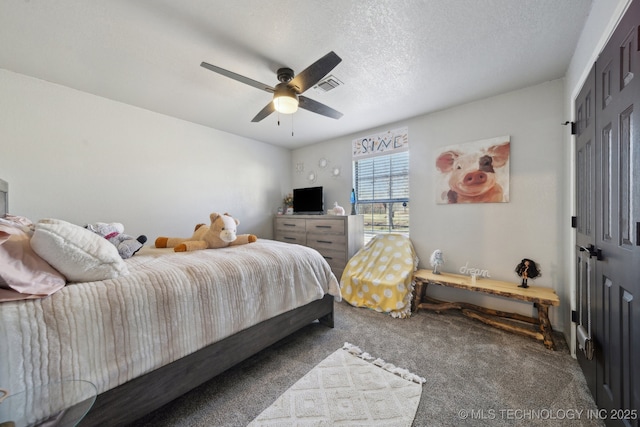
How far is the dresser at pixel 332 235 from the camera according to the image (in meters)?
3.29

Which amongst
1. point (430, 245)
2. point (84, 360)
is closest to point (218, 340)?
point (84, 360)

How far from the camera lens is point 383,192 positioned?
3504 millimetres

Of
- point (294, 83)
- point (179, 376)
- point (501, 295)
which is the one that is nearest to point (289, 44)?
point (294, 83)

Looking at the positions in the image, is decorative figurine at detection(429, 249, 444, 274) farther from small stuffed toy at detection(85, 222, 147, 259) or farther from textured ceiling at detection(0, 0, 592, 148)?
small stuffed toy at detection(85, 222, 147, 259)

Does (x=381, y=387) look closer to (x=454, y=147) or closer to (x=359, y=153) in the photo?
(x=454, y=147)

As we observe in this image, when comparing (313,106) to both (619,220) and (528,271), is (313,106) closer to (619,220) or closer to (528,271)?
(619,220)

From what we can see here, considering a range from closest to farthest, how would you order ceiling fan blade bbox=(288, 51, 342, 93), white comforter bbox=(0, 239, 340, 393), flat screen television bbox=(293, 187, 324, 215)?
1. white comforter bbox=(0, 239, 340, 393)
2. ceiling fan blade bbox=(288, 51, 342, 93)
3. flat screen television bbox=(293, 187, 324, 215)

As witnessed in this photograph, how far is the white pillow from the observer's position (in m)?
1.12

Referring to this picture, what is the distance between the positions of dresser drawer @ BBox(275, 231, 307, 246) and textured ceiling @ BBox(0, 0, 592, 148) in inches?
82.1

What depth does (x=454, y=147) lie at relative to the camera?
279 cm

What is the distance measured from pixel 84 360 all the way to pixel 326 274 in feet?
5.42

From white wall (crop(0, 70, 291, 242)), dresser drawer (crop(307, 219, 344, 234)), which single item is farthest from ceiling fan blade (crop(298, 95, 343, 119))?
white wall (crop(0, 70, 291, 242))

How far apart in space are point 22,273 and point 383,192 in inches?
135

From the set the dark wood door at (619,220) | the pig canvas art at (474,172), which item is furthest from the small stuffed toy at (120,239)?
the pig canvas art at (474,172)
